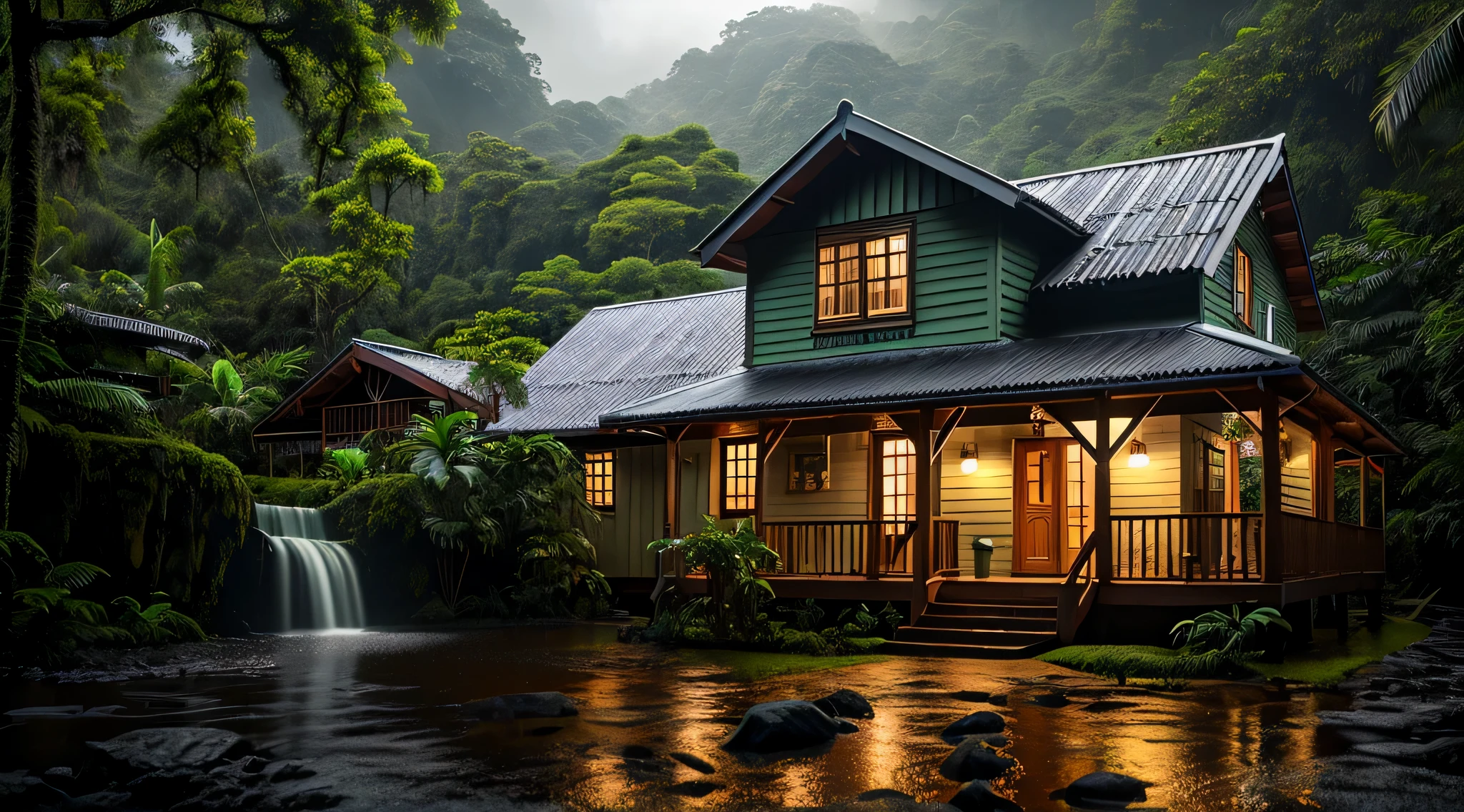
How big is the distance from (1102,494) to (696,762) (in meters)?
8.42

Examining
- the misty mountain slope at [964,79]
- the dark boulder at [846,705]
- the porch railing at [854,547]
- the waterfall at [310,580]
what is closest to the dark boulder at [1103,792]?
the dark boulder at [846,705]

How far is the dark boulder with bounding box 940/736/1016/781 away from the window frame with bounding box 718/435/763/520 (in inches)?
468

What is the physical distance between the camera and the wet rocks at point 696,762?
713 cm

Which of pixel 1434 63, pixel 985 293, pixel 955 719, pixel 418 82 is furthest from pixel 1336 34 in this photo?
pixel 418 82

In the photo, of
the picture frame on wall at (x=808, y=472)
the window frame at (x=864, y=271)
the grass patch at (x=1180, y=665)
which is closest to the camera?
the grass patch at (x=1180, y=665)

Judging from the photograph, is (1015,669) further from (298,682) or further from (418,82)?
(418,82)

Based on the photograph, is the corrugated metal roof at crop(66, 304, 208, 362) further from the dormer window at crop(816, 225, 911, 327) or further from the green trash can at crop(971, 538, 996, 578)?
the green trash can at crop(971, 538, 996, 578)

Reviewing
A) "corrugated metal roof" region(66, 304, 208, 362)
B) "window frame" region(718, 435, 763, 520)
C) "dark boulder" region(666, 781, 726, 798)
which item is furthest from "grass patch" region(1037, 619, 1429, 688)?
"corrugated metal roof" region(66, 304, 208, 362)

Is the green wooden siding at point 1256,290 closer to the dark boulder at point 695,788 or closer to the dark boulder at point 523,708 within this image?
the dark boulder at point 523,708

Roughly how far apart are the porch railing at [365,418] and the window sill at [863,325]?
1212 centimetres

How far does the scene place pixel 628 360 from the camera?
24031 millimetres

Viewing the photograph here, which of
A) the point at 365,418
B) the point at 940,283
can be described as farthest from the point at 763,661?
the point at 365,418

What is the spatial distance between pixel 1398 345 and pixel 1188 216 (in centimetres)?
1387

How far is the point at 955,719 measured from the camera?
909 cm
